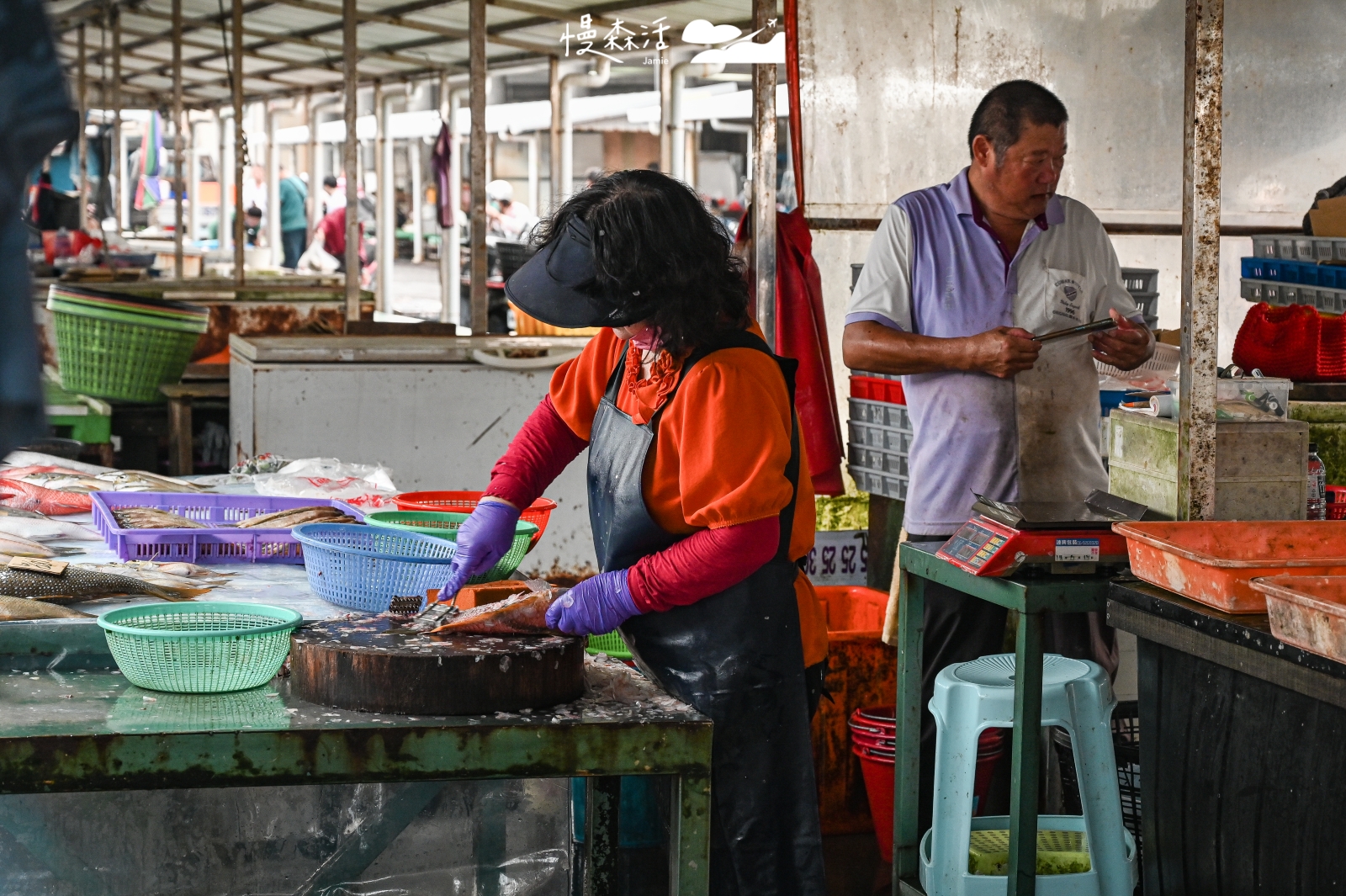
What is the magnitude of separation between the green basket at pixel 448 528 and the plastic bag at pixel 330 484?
0.39m

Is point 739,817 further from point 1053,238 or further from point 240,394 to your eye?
point 240,394

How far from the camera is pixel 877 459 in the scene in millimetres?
4895

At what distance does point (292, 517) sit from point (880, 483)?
213cm

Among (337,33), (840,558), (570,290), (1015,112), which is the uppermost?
(337,33)

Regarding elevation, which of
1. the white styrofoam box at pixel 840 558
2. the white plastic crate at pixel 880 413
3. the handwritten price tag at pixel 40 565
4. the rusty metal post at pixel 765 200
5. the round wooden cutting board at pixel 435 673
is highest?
the rusty metal post at pixel 765 200

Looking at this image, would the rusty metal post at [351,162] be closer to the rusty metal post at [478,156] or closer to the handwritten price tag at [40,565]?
the rusty metal post at [478,156]

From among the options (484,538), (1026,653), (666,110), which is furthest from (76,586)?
(666,110)

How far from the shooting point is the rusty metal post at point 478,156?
7.54m

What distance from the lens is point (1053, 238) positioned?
3.91m

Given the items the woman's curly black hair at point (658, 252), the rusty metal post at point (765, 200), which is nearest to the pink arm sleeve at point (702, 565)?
the woman's curly black hair at point (658, 252)

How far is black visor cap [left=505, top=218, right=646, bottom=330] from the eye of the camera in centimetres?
249

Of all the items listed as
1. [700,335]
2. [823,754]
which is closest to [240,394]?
[823,754]

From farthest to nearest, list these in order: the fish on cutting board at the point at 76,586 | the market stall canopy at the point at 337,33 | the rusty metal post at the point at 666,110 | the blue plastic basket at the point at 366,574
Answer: the rusty metal post at the point at 666,110 < the market stall canopy at the point at 337,33 < the blue plastic basket at the point at 366,574 < the fish on cutting board at the point at 76,586

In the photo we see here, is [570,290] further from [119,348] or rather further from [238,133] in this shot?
[238,133]
